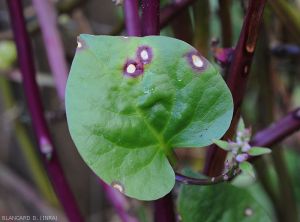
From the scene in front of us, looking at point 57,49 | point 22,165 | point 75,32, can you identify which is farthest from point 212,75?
point 22,165

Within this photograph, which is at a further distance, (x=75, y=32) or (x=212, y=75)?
(x=75, y=32)

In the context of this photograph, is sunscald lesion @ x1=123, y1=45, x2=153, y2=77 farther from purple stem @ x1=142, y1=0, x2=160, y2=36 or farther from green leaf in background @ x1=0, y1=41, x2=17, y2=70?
green leaf in background @ x1=0, y1=41, x2=17, y2=70

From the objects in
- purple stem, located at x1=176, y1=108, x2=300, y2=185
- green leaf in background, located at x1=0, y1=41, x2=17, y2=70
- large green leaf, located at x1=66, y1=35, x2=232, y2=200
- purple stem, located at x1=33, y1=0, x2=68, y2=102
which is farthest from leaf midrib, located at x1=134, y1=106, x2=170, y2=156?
green leaf in background, located at x1=0, y1=41, x2=17, y2=70

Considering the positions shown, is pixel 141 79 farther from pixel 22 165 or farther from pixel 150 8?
pixel 22 165

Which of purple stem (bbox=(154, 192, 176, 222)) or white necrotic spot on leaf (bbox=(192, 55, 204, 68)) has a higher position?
white necrotic spot on leaf (bbox=(192, 55, 204, 68))

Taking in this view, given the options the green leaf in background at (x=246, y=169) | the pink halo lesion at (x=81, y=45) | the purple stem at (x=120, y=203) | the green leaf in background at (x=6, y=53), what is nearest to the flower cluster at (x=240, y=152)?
the green leaf in background at (x=246, y=169)

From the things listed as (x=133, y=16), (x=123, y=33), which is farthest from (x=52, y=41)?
(x=133, y=16)

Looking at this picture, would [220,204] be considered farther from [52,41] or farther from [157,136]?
[52,41]
